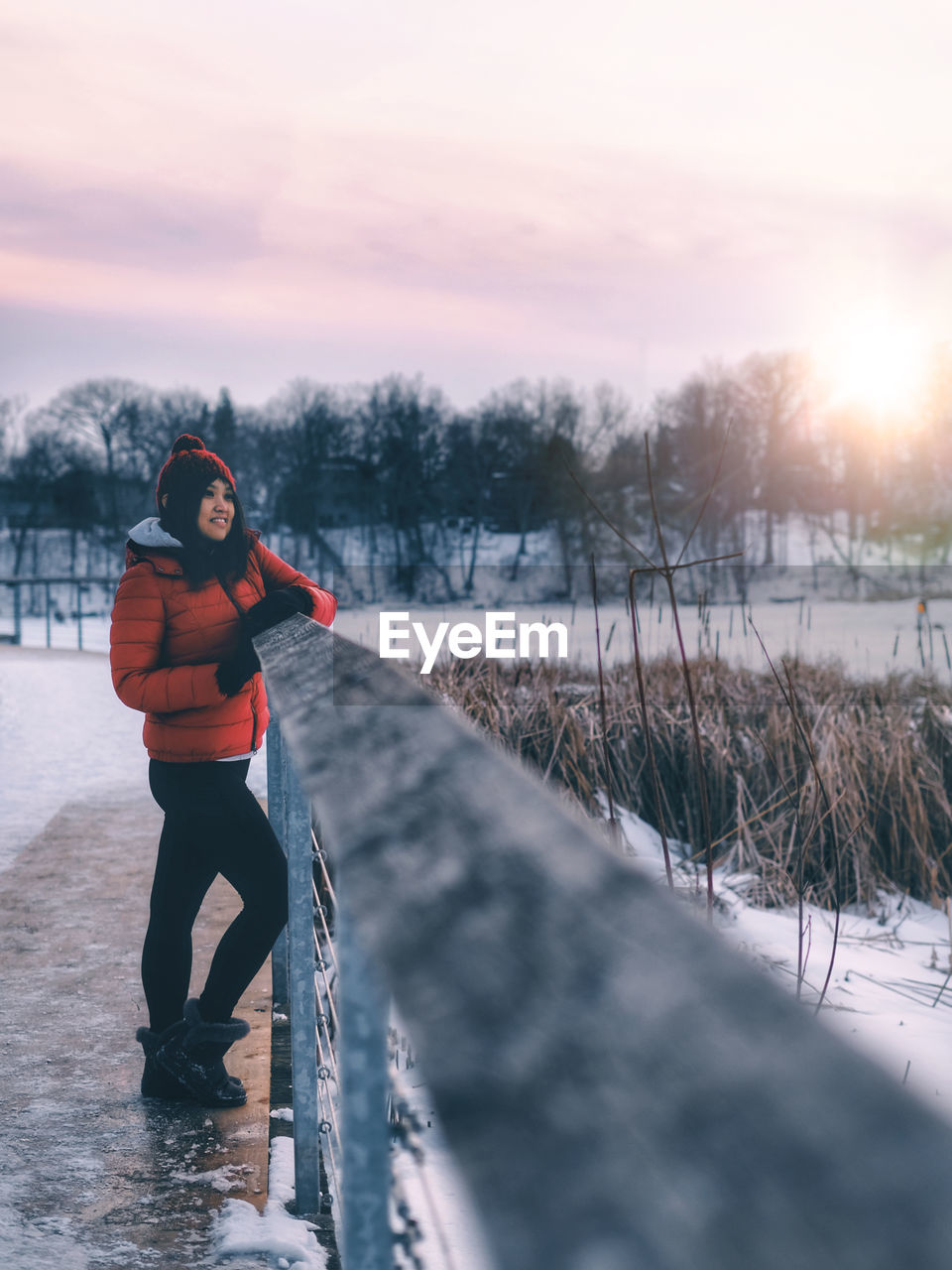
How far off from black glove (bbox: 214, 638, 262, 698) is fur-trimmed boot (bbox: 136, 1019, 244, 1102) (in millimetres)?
747

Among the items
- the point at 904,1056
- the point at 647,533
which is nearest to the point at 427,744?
the point at 904,1056

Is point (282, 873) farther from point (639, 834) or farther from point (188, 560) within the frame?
point (639, 834)

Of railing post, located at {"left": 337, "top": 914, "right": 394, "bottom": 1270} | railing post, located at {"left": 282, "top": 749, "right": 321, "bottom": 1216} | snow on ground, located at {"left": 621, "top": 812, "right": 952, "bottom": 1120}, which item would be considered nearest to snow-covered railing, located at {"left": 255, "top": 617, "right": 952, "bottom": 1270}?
railing post, located at {"left": 337, "top": 914, "right": 394, "bottom": 1270}

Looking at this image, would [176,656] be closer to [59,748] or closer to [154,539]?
[154,539]

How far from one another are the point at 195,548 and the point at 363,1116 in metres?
1.74

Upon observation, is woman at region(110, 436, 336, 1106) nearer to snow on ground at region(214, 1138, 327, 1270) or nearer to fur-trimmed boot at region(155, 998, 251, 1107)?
fur-trimmed boot at region(155, 998, 251, 1107)

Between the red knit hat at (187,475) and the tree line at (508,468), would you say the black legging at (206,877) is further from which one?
the tree line at (508,468)

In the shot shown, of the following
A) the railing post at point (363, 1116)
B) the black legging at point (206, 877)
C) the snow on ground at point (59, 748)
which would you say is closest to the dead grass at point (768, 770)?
the snow on ground at point (59, 748)

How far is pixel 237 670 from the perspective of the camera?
2.25 meters

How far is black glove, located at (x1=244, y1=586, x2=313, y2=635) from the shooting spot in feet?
7.33

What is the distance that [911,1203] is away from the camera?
0.28m

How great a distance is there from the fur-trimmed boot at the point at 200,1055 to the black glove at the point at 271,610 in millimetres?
852

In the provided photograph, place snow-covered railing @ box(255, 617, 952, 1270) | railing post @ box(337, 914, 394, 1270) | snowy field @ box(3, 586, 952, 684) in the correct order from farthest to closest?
snowy field @ box(3, 586, 952, 684) → railing post @ box(337, 914, 394, 1270) → snow-covered railing @ box(255, 617, 952, 1270)

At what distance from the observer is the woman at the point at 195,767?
224cm
